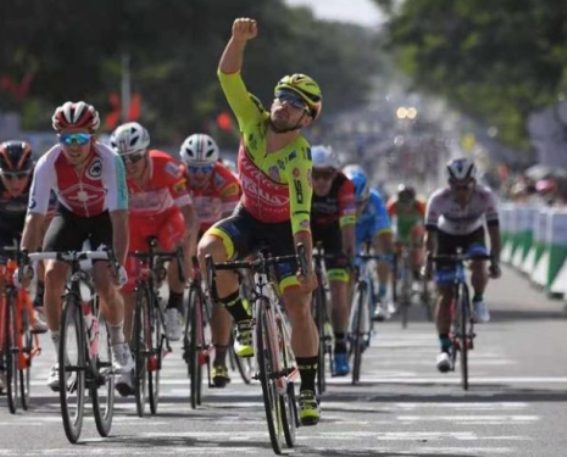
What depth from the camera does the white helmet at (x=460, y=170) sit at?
60.3 ft

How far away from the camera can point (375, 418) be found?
15094mm

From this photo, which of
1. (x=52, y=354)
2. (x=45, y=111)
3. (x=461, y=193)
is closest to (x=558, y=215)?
(x=52, y=354)

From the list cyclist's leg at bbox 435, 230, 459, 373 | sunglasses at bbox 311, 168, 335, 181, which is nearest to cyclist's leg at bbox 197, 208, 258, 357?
sunglasses at bbox 311, 168, 335, 181

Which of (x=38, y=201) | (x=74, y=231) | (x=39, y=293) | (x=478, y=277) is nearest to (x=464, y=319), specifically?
(x=478, y=277)

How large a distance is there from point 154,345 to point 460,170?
11.8ft

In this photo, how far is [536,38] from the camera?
2862 inches

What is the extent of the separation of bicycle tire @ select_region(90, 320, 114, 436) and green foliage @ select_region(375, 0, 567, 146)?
182 feet

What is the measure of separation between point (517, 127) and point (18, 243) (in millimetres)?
107156

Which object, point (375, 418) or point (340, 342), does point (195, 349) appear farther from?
point (340, 342)

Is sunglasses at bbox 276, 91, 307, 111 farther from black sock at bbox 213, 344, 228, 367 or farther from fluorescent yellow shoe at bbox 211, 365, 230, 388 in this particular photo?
black sock at bbox 213, 344, 228, 367

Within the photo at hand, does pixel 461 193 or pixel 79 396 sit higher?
pixel 461 193

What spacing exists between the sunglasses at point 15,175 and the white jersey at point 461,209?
359cm

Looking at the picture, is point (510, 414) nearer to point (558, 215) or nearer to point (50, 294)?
point (50, 294)

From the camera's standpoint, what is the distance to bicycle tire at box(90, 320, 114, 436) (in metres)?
13.5
